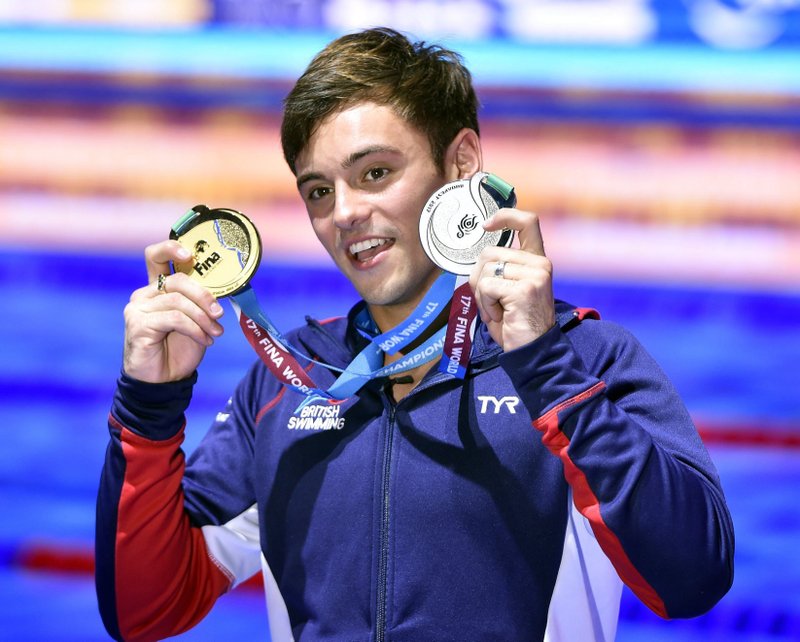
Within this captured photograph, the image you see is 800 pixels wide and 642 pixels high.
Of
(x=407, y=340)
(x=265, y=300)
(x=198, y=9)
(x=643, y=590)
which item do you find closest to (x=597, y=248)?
(x=265, y=300)

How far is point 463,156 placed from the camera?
7.28ft

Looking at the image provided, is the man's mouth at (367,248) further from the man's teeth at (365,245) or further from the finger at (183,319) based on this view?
the finger at (183,319)

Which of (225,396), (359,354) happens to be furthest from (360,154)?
(225,396)

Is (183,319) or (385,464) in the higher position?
(183,319)

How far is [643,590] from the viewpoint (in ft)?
5.68

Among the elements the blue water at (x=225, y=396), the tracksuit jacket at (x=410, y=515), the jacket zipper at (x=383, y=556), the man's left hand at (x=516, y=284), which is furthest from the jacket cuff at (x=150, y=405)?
the blue water at (x=225, y=396)

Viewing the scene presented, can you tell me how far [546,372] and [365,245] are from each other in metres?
0.54

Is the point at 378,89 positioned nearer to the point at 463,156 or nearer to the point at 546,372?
the point at 463,156

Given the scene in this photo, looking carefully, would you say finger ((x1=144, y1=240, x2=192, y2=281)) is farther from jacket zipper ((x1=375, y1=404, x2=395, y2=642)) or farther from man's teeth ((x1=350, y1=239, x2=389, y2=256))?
jacket zipper ((x1=375, y1=404, x2=395, y2=642))

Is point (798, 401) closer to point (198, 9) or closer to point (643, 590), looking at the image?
point (643, 590)

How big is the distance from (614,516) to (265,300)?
111 inches

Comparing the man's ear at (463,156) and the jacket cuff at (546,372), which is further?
the man's ear at (463,156)

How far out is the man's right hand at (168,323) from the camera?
190 cm

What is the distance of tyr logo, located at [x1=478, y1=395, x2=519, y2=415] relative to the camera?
1.97 metres
